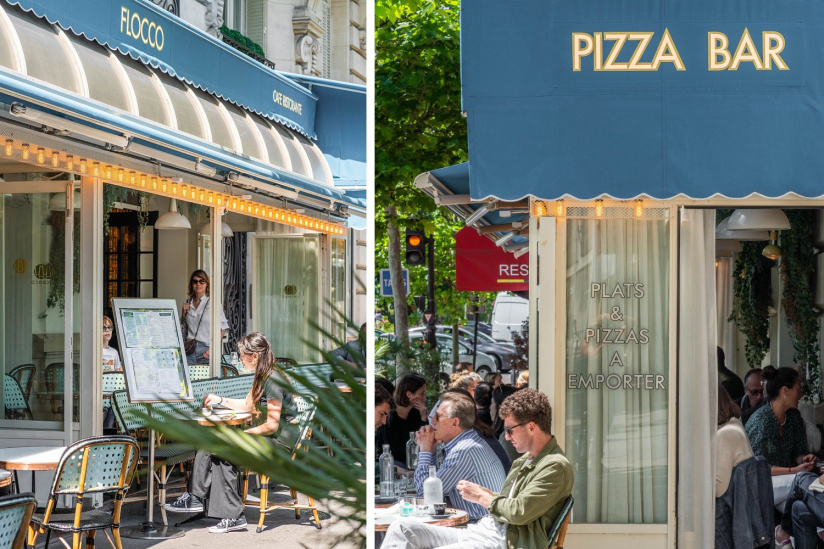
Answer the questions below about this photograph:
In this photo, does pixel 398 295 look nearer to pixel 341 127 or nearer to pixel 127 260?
pixel 341 127

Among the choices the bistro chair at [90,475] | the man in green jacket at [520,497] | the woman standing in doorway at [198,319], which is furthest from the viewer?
the woman standing in doorway at [198,319]

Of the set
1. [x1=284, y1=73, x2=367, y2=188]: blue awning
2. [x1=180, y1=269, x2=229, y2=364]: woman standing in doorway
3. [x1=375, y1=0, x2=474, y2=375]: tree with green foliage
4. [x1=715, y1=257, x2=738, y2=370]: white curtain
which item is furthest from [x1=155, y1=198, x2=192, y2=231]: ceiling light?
[x1=715, y1=257, x2=738, y2=370]: white curtain

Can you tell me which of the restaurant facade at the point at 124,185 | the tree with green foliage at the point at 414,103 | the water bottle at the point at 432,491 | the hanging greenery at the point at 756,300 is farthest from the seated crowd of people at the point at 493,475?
the tree with green foliage at the point at 414,103

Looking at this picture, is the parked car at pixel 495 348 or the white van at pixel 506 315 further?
the white van at pixel 506 315

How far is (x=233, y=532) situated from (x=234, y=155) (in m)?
4.68

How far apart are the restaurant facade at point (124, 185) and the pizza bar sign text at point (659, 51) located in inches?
106

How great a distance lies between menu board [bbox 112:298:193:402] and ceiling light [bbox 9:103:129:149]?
145 centimetres

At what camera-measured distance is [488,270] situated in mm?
15312

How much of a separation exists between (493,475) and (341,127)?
34.8 feet

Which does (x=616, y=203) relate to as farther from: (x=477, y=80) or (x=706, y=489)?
(x=706, y=489)

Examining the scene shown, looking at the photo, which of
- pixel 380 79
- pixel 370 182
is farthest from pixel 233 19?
pixel 370 182

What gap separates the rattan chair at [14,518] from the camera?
424cm

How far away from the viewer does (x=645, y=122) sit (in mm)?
5777

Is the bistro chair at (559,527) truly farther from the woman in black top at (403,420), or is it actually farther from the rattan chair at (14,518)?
the woman in black top at (403,420)
